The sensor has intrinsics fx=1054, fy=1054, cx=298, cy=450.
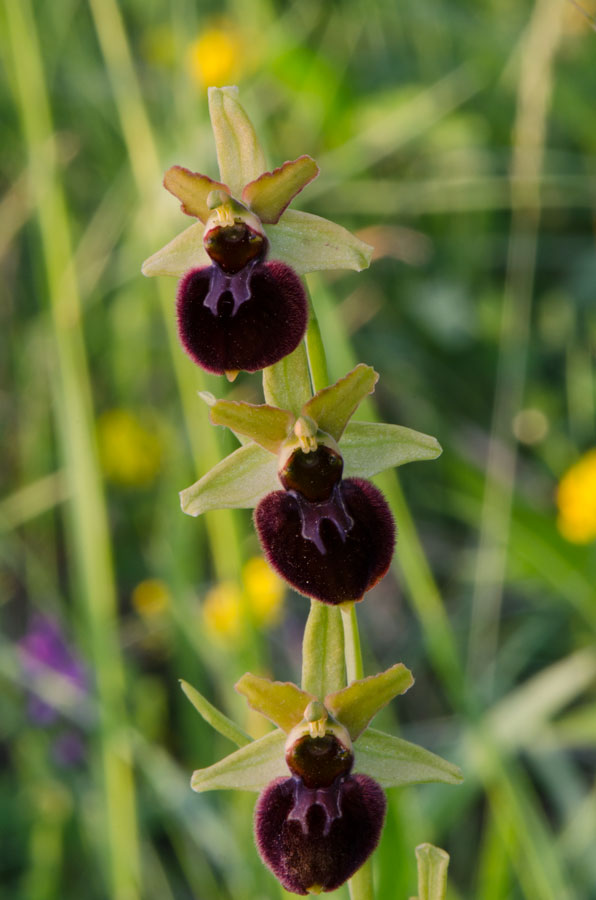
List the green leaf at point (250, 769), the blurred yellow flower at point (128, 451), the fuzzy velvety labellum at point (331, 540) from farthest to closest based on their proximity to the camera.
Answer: the blurred yellow flower at point (128, 451)
the green leaf at point (250, 769)
the fuzzy velvety labellum at point (331, 540)

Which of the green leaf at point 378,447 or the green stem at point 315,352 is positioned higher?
the green stem at point 315,352

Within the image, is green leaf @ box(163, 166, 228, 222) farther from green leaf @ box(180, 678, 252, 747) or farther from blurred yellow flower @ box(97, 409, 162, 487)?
blurred yellow flower @ box(97, 409, 162, 487)

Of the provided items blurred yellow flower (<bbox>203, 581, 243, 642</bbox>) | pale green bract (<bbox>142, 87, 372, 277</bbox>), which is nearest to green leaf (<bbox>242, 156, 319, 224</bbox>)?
pale green bract (<bbox>142, 87, 372, 277</bbox>)

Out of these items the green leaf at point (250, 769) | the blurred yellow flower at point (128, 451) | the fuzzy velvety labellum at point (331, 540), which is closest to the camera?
the fuzzy velvety labellum at point (331, 540)

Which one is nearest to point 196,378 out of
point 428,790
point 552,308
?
point 428,790

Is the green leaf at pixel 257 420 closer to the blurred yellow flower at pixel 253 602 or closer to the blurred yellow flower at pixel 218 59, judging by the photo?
the blurred yellow flower at pixel 253 602

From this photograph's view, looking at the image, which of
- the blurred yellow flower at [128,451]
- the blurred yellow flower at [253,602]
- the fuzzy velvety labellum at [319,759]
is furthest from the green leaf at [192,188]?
the blurred yellow flower at [128,451]

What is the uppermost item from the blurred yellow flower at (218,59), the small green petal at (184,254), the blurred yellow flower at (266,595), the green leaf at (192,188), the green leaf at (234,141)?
the blurred yellow flower at (218,59)

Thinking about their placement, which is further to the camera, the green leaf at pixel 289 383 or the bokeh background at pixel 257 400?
the bokeh background at pixel 257 400
